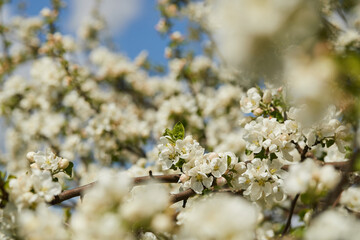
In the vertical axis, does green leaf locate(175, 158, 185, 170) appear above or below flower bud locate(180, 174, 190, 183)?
above

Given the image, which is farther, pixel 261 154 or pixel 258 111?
pixel 258 111

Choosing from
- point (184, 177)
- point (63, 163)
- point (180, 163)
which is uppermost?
point (63, 163)

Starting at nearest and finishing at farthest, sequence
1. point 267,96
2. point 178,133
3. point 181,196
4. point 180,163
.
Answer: point 181,196
point 180,163
point 178,133
point 267,96

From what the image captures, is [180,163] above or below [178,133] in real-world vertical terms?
below

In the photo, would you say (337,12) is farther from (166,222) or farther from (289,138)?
(166,222)

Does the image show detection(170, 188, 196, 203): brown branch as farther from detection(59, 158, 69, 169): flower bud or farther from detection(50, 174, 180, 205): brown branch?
detection(59, 158, 69, 169): flower bud

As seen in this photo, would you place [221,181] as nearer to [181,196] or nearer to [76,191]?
[181,196]

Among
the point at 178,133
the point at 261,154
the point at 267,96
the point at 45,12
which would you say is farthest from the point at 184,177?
the point at 45,12

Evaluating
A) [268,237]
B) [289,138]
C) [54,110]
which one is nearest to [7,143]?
[54,110]

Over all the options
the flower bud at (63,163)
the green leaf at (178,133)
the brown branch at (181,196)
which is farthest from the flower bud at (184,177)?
the flower bud at (63,163)

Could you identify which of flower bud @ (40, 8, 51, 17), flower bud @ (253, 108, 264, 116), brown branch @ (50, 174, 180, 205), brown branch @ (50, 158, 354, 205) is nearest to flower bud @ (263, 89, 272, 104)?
flower bud @ (253, 108, 264, 116)

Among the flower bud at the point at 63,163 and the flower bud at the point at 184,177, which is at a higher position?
the flower bud at the point at 63,163

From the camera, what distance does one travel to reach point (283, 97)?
230cm

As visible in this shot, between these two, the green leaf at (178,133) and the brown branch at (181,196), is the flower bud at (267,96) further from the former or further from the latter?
the brown branch at (181,196)
